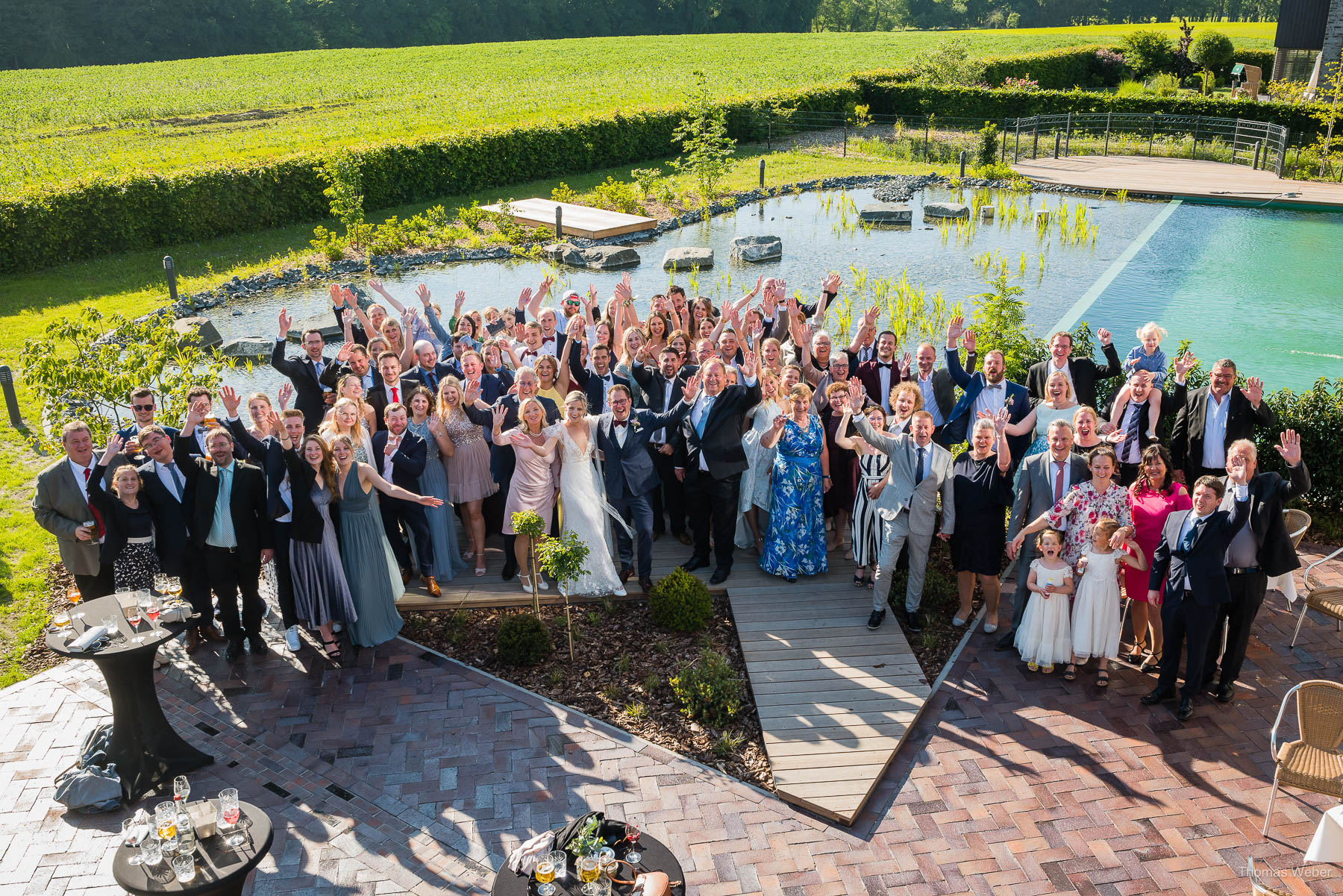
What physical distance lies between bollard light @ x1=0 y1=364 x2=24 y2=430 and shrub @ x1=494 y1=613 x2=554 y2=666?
8.46m

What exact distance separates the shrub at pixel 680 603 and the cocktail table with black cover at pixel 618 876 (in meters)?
3.05

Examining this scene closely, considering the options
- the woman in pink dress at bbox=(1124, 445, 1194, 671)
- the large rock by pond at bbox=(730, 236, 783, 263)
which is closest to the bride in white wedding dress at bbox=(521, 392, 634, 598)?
the woman in pink dress at bbox=(1124, 445, 1194, 671)

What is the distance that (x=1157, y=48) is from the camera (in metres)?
45.6

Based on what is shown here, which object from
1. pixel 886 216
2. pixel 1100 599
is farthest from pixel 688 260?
pixel 1100 599

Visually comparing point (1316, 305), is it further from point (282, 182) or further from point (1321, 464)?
point (282, 182)

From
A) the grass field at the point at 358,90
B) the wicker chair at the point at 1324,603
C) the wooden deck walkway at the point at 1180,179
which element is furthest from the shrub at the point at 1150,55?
the wicker chair at the point at 1324,603

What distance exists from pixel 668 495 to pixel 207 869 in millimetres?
5220

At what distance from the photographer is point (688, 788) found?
6410 millimetres

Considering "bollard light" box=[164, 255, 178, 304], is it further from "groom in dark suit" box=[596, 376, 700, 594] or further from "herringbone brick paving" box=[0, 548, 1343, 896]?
"groom in dark suit" box=[596, 376, 700, 594]

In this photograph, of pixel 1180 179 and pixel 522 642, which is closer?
pixel 522 642

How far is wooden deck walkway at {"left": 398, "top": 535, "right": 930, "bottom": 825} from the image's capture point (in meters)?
6.47

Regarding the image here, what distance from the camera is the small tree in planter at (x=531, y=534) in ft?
25.0

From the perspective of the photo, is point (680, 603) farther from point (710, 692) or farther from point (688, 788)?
point (688, 788)

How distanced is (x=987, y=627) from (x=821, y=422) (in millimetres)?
2185
